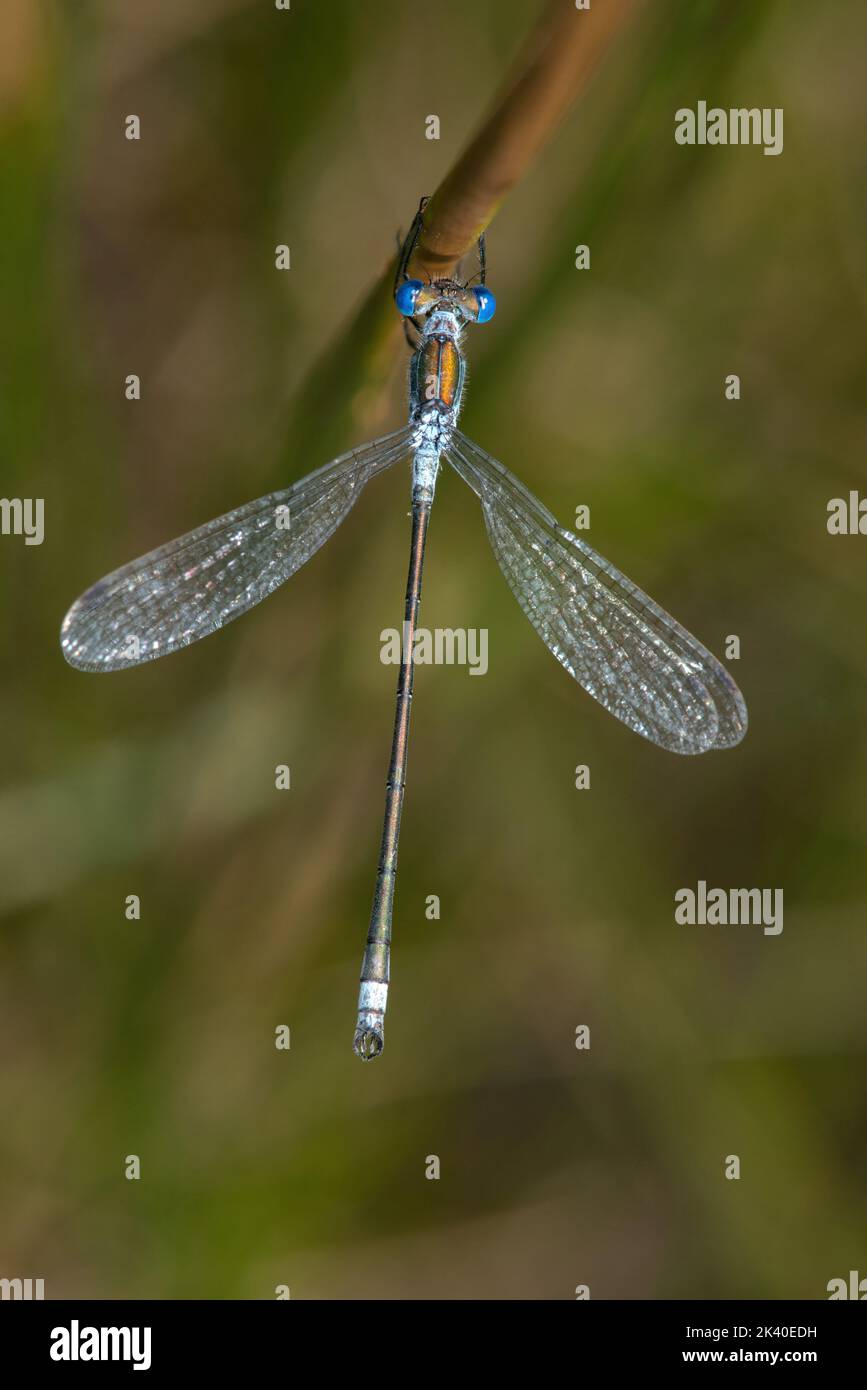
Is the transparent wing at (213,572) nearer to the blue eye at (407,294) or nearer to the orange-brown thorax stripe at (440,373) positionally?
the orange-brown thorax stripe at (440,373)

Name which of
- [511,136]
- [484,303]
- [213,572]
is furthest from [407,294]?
[213,572]

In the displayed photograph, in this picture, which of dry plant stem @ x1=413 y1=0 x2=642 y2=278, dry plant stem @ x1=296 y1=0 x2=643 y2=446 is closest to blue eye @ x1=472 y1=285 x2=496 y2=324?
dry plant stem @ x1=296 y1=0 x2=643 y2=446

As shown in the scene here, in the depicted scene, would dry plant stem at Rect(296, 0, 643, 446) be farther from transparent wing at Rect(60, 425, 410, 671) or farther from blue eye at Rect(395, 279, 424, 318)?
transparent wing at Rect(60, 425, 410, 671)

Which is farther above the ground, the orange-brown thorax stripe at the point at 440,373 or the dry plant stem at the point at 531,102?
the orange-brown thorax stripe at the point at 440,373

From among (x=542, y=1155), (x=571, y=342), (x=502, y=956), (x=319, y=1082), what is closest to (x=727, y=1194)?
(x=542, y=1155)

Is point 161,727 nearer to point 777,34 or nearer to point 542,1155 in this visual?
point 542,1155

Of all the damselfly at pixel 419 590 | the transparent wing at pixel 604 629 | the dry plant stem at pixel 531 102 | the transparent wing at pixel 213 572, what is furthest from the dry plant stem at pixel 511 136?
the transparent wing at pixel 604 629
